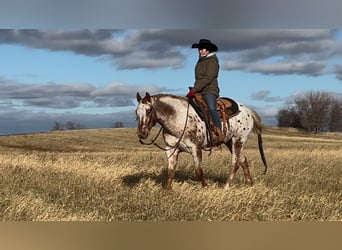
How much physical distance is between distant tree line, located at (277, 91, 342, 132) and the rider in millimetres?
871

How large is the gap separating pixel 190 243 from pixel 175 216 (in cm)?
205


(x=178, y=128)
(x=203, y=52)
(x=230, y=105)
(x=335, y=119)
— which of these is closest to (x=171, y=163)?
(x=178, y=128)

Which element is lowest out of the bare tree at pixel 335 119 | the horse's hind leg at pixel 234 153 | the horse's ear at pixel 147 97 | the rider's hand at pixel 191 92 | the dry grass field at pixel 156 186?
the dry grass field at pixel 156 186

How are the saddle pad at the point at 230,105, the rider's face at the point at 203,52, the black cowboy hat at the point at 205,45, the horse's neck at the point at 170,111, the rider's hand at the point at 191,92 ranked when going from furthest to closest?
the saddle pad at the point at 230,105, the horse's neck at the point at 170,111, the rider's hand at the point at 191,92, the rider's face at the point at 203,52, the black cowboy hat at the point at 205,45

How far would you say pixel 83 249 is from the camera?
2217mm

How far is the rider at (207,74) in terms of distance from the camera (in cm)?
426

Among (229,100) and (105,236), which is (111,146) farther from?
(105,236)

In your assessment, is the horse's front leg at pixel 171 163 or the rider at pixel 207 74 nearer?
the rider at pixel 207 74

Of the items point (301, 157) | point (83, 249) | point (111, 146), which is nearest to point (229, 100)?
point (301, 157)

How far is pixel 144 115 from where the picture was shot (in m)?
4.90

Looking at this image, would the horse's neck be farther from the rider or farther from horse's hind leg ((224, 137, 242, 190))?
horse's hind leg ((224, 137, 242, 190))

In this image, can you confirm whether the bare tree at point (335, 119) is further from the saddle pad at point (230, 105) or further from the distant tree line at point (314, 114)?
the saddle pad at point (230, 105)

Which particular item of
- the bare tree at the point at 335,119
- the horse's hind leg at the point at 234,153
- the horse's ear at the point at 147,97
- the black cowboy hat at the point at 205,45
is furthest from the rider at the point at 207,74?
the bare tree at the point at 335,119

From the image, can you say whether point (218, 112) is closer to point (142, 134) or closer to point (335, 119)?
point (142, 134)
